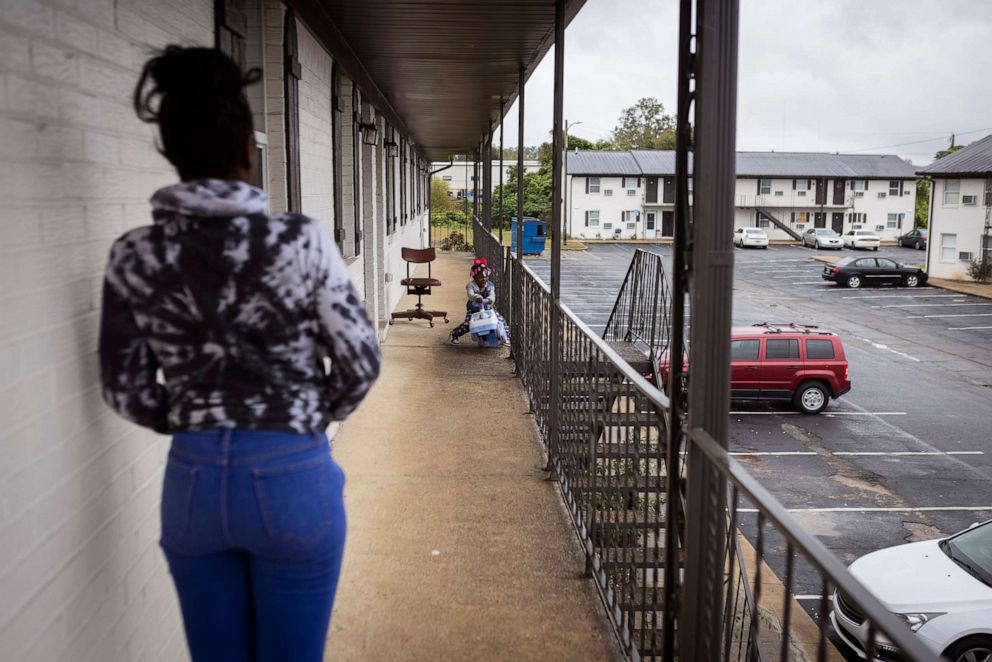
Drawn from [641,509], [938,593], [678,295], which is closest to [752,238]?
[938,593]

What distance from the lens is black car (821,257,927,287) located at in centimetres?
3512

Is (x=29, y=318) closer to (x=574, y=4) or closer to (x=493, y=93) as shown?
(x=574, y=4)

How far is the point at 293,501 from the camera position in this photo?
5.44 feet

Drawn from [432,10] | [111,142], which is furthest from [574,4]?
[111,142]

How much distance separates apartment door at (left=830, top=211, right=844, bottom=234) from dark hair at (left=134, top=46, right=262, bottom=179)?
60.8m

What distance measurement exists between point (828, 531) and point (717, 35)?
9907 mm

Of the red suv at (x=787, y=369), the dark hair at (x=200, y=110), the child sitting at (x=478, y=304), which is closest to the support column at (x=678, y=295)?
the dark hair at (x=200, y=110)

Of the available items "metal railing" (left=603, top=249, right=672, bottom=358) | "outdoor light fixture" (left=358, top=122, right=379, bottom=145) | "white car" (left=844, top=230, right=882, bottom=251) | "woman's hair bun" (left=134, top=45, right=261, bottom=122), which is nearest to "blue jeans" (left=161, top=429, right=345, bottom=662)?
"woman's hair bun" (left=134, top=45, right=261, bottom=122)

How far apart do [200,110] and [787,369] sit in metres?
16.1

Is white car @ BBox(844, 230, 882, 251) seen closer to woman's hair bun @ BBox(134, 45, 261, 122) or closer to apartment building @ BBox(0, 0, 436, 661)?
apartment building @ BBox(0, 0, 436, 661)

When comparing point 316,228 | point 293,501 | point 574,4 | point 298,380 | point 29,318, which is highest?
point 574,4

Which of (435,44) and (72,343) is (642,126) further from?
(72,343)

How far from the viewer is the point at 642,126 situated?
77312 millimetres

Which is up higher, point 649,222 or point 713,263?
point 649,222
